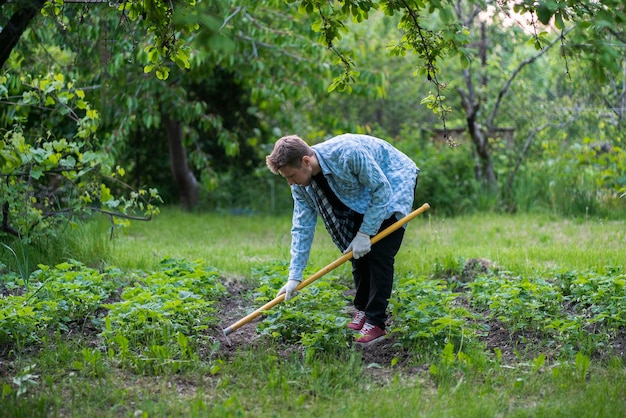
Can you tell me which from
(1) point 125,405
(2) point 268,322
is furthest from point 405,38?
(1) point 125,405

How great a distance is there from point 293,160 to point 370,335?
114 centimetres

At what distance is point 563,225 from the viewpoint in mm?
7988

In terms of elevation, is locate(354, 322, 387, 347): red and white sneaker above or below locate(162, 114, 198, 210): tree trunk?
below

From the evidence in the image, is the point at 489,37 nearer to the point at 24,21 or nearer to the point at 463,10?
the point at 463,10

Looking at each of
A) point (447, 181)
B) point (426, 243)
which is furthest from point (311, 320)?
point (447, 181)

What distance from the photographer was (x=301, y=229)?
14.7 feet

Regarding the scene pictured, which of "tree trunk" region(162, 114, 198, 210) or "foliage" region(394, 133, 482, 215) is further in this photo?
"tree trunk" region(162, 114, 198, 210)

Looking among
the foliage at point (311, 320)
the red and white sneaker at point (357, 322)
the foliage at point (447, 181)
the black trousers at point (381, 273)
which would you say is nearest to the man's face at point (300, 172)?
the black trousers at point (381, 273)

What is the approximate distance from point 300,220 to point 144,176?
7.83 m

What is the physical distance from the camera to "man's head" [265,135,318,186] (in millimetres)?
4039

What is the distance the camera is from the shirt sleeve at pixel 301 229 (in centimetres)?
443

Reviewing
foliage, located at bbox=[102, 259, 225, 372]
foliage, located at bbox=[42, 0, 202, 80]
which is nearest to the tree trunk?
foliage, located at bbox=[42, 0, 202, 80]

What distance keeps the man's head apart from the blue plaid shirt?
11 centimetres

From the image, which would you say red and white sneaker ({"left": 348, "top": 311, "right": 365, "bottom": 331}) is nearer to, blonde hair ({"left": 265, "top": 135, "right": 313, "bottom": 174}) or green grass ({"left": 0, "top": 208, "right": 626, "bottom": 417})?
green grass ({"left": 0, "top": 208, "right": 626, "bottom": 417})
